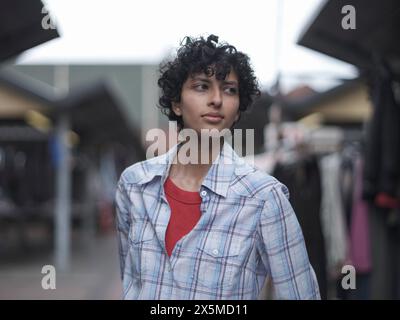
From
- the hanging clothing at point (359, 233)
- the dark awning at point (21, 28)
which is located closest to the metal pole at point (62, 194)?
the hanging clothing at point (359, 233)

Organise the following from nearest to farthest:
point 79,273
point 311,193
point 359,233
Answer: point 311,193 < point 359,233 < point 79,273

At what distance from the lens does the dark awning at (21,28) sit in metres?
2.56

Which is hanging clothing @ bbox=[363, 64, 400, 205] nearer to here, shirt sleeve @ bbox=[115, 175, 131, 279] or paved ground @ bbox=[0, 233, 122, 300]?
shirt sleeve @ bbox=[115, 175, 131, 279]

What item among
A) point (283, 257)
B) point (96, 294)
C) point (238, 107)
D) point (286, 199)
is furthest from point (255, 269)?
point (96, 294)

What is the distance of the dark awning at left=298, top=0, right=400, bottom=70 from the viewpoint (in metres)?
2.81

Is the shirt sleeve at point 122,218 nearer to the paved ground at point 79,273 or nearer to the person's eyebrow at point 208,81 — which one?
the person's eyebrow at point 208,81

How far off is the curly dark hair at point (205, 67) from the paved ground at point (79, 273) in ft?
14.4

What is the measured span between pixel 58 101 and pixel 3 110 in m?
0.86

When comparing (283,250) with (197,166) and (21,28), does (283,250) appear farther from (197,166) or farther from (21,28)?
(21,28)

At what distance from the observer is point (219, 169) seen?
188 cm

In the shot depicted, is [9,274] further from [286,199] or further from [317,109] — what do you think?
[286,199]

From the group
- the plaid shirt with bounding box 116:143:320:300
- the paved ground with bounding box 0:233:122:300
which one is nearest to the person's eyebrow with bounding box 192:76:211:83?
Answer: the plaid shirt with bounding box 116:143:320:300

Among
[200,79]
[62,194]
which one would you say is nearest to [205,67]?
[200,79]

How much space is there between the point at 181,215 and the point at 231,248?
183 millimetres
